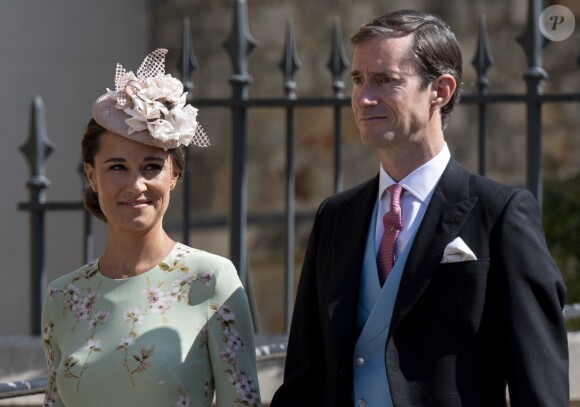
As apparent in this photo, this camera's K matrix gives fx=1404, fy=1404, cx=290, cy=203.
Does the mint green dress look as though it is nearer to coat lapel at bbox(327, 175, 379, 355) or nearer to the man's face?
coat lapel at bbox(327, 175, 379, 355)

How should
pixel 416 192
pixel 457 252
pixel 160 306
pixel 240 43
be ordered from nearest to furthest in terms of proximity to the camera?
pixel 457 252, pixel 416 192, pixel 160 306, pixel 240 43

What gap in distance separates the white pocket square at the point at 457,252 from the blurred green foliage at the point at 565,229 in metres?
3.35

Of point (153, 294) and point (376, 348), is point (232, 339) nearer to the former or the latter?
point (153, 294)

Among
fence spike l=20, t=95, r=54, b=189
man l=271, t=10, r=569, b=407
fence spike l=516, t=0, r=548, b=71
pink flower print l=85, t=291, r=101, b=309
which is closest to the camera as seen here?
man l=271, t=10, r=569, b=407

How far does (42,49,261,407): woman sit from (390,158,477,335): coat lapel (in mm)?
408

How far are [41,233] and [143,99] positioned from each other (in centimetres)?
224

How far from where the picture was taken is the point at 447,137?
23.6ft

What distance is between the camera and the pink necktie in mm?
3000

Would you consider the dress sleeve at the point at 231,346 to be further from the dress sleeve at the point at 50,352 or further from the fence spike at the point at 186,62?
the fence spike at the point at 186,62

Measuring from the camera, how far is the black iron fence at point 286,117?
4.81 metres

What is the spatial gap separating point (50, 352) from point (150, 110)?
601 mm

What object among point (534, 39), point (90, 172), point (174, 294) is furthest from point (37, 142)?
point (174, 294)

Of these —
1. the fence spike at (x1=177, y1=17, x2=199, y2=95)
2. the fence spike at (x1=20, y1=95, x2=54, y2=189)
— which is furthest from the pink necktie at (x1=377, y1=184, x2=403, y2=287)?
the fence spike at (x1=20, y1=95, x2=54, y2=189)

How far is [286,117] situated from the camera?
5.05 metres
